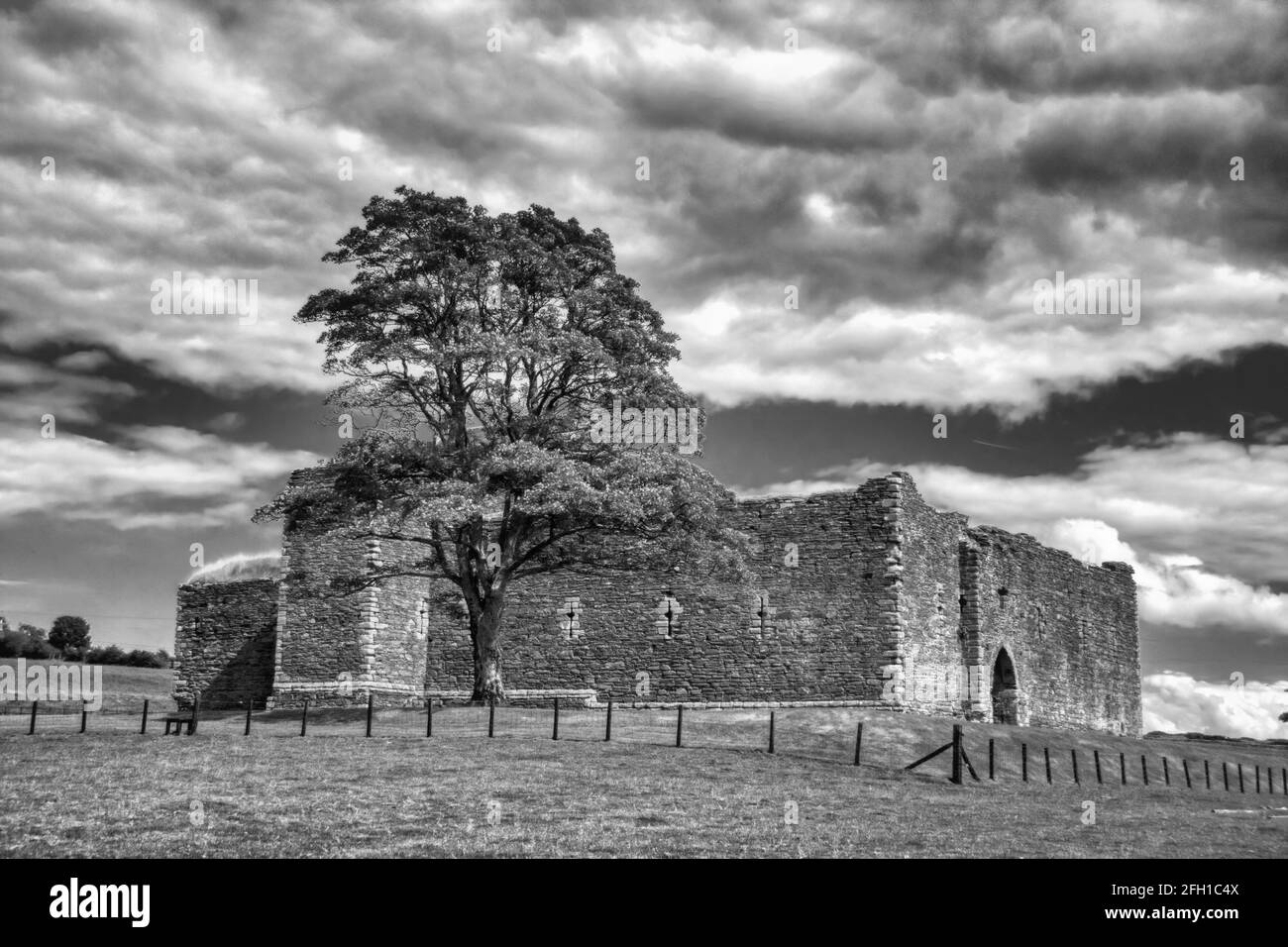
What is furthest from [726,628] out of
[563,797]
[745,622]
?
[563,797]

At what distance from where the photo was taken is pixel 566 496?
103 ft

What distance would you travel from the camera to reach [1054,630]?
47625 mm

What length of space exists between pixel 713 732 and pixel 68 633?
→ 324ft

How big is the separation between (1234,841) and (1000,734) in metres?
16.1

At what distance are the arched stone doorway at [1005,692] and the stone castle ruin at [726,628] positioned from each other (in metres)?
0.06

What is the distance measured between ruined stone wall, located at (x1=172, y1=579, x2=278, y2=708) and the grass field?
1226 cm

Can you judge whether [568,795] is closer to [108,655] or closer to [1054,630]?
[1054,630]

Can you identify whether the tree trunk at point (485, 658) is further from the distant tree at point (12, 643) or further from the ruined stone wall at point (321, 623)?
the distant tree at point (12, 643)

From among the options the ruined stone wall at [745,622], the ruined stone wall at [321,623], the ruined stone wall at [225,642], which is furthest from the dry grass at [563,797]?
the ruined stone wall at [225,642]

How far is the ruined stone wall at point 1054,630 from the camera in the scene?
42.7 m

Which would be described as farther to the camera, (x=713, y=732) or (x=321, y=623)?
(x=321, y=623)

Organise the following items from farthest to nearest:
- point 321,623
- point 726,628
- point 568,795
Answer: point 321,623, point 726,628, point 568,795
